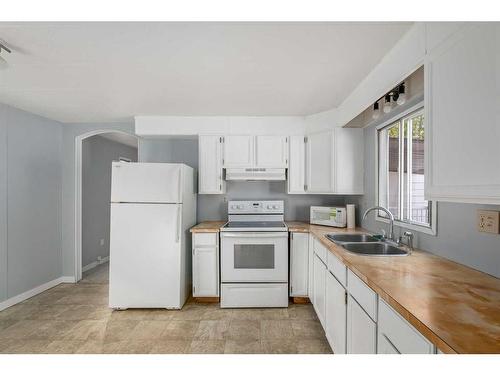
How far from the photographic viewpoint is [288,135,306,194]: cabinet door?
3535 millimetres

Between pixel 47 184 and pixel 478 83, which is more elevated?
pixel 478 83

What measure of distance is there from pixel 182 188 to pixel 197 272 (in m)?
0.96

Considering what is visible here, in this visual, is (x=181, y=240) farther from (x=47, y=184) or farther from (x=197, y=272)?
(x=47, y=184)

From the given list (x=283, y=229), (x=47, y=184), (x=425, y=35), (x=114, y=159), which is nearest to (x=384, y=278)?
(x=425, y=35)

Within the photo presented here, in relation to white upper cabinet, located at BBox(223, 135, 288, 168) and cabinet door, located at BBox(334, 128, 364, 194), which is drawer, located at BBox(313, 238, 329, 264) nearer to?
cabinet door, located at BBox(334, 128, 364, 194)

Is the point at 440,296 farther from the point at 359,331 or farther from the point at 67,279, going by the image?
the point at 67,279

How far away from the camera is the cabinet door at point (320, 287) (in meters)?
2.43

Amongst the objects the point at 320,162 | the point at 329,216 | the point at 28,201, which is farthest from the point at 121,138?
the point at 329,216

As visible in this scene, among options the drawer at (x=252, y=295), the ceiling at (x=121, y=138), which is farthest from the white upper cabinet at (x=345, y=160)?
the ceiling at (x=121, y=138)

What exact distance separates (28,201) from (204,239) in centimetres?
218

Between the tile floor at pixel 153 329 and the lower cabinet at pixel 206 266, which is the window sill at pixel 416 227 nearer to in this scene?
the tile floor at pixel 153 329

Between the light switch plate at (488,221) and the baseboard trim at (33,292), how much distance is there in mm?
4276

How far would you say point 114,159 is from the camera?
18.1 ft

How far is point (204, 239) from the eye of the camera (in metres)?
3.17
